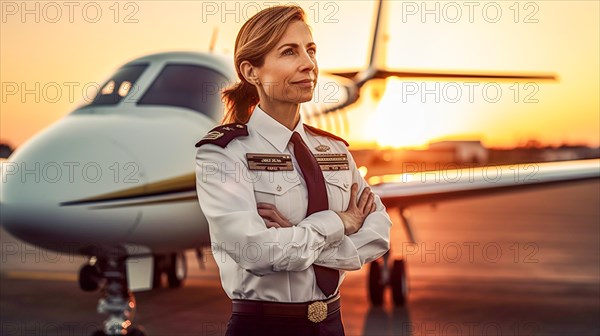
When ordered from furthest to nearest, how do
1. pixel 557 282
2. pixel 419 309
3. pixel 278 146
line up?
pixel 557 282, pixel 419 309, pixel 278 146

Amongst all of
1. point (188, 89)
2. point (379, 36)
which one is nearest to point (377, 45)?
point (379, 36)

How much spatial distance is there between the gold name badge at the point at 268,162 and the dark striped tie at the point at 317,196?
4cm

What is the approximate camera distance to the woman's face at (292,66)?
1.99 meters

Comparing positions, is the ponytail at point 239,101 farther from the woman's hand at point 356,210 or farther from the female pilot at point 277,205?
the woman's hand at point 356,210

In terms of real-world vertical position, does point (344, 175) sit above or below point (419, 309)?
above

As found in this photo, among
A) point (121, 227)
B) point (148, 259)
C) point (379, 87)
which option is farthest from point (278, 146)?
point (379, 87)

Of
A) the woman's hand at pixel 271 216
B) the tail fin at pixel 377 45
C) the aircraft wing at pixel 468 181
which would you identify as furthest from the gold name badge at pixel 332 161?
the tail fin at pixel 377 45

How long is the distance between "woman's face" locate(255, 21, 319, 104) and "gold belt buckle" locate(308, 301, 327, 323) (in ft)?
1.74

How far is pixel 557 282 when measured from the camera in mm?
10047

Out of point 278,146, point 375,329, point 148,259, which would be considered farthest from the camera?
point 375,329

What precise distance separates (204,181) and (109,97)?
4.64 m

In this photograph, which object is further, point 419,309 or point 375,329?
point 419,309

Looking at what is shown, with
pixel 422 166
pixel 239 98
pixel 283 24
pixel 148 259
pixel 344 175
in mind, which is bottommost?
pixel 148 259

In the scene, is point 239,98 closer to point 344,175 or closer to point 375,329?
point 344,175
